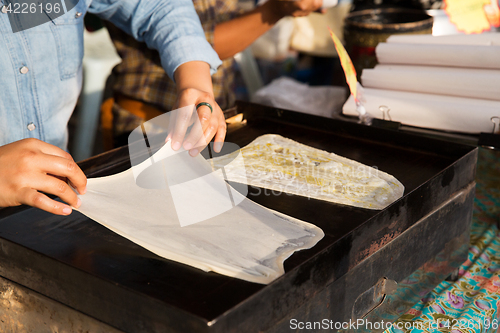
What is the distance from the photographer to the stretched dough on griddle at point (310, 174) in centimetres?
104

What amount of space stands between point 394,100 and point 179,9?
78 centimetres

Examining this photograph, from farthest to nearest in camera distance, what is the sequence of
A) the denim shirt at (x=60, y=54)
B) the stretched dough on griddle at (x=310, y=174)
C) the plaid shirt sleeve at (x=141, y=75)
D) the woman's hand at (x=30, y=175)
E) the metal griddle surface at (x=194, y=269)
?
1. the plaid shirt sleeve at (x=141, y=75)
2. the denim shirt at (x=60, y=54)
3. the stretched dough on griddle at (x=310, y=174)
4. the woman's hand at (x=30, y=175)
5. the metal griddle surface at (x=194, y=269)

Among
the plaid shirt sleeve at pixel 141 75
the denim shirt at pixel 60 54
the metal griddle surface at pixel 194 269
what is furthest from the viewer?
the plaid shirt sleeve at pixel 141 75

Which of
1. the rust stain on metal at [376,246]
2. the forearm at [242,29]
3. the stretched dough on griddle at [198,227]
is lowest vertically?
the rust stain on metal at [376,246]

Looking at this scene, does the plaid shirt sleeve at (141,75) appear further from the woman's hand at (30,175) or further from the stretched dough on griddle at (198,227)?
the woman's hand at (30,175)

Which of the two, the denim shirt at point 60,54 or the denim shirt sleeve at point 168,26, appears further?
the denim shirt sleeve at point 168,26

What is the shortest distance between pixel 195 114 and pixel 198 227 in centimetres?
36

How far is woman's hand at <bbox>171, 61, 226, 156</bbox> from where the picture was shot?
1.11 m

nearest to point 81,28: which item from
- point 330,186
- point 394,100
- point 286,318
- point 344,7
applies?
point 330,186

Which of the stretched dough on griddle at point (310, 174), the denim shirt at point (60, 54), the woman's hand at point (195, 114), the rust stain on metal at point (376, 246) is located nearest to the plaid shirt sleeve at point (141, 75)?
the denim shirt at point (60, 54)

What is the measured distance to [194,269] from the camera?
78cm

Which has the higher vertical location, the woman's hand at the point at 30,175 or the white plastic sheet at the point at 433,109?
the woman's hand at the point at 30,175

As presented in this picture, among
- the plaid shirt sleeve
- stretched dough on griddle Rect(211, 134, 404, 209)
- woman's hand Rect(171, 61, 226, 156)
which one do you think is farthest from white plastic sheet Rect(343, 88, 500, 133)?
the plaid shirt sleeve

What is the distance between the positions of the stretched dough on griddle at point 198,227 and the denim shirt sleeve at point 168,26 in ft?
1.40
